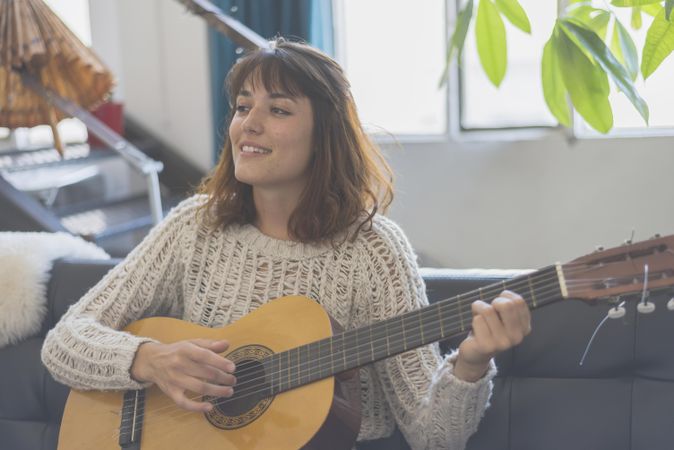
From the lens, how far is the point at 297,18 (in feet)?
13.2

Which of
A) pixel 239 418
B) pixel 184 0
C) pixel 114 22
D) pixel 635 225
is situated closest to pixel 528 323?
pixel 239 418

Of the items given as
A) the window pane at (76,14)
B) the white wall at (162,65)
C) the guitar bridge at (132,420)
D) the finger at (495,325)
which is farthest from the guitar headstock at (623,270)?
the window pane at (76,14)

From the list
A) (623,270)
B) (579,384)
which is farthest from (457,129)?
(623,270)

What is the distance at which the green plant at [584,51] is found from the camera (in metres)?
1.05

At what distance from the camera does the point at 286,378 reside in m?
1.28

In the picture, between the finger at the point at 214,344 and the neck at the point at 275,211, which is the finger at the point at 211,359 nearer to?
the finger at the point at 214,344

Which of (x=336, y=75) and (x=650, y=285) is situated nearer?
(x=650, y=285)

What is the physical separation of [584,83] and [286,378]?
0.62 meters

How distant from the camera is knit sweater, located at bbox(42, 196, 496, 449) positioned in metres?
1.39

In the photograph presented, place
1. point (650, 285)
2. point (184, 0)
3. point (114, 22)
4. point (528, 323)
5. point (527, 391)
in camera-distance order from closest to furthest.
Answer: point (650, 285)
point (528, 323)
point (527, 391)
point (184, 0)
point (114, 22)

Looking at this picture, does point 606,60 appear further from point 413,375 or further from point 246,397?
point 246,397

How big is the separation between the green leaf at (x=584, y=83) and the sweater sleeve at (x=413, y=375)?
43 cm

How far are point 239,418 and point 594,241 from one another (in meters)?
2.82

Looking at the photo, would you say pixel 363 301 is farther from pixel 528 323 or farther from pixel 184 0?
pixel 184 0
